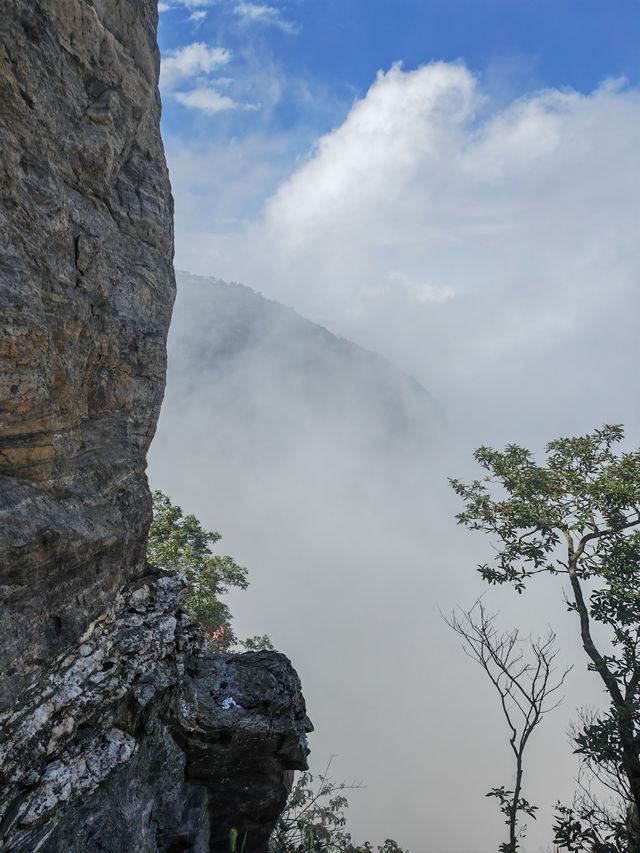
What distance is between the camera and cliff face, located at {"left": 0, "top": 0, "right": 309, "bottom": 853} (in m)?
6.30

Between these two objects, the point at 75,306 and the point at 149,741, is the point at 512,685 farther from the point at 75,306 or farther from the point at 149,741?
the point at 75,306

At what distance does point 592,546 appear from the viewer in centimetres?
1417

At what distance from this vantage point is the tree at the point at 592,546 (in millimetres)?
11766

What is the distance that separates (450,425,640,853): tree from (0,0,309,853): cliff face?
7.82 m

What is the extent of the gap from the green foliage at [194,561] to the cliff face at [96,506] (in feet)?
36.7

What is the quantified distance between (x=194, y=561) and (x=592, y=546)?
50.2 ft

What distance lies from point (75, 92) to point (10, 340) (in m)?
4.57

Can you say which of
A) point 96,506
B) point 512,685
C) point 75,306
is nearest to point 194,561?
point 96,506

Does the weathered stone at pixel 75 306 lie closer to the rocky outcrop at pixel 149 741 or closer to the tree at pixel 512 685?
the rocky outcrop at pixel 149 741

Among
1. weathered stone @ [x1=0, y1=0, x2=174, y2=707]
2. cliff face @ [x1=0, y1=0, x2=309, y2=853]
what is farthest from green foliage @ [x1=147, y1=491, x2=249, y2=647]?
weathered stone @ [x1=0, y1=0, x2=174, y2=707]

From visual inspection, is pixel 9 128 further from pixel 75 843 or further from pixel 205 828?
pixel 205 828

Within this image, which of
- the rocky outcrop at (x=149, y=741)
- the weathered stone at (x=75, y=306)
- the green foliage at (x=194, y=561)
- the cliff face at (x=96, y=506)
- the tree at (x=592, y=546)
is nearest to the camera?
the rocky outcrop at (x=149, y=741)

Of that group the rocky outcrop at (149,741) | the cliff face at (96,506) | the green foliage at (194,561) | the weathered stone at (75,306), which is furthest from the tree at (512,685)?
the green foliage at (194,561)

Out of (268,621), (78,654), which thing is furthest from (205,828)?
(268,621)
